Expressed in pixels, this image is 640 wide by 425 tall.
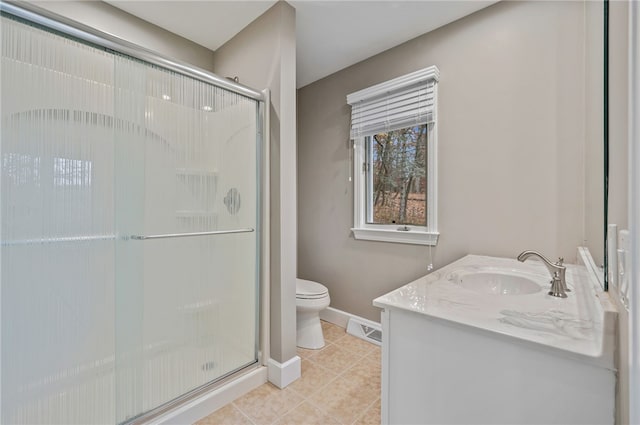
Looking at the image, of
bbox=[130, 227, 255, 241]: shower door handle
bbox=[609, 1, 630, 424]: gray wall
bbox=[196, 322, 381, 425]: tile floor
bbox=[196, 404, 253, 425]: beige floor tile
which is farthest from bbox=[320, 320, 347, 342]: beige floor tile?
bbox=[609, 1, 630, 424]: gray wall

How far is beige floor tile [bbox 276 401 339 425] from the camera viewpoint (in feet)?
4.78

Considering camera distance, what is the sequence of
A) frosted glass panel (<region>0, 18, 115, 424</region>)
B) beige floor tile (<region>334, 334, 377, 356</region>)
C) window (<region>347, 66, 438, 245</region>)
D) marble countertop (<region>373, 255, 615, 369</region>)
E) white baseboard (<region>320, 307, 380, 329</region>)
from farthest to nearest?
white baseboard (<region>320, 307, 380, 329</region>) < beige floor tile (<region>334, 334, 377, 356</region>) < window (<region>347, 66, 438, 245</region>) < frosted glass panel (<region>0, 18, 115, 424</region>) < marble countertop (<region>373, 255, 615, 369</region>)

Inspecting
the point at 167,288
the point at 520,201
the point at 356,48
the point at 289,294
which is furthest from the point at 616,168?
the point at 356,48

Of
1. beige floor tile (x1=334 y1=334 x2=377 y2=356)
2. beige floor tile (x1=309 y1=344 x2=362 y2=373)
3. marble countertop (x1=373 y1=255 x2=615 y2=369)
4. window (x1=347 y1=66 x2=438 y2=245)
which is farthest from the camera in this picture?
beige floor tile (x1=334 y1=334 x2=377 y2=356)

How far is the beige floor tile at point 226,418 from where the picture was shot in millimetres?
1457

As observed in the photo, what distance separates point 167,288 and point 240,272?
42 cm

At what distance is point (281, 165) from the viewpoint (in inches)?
69.9

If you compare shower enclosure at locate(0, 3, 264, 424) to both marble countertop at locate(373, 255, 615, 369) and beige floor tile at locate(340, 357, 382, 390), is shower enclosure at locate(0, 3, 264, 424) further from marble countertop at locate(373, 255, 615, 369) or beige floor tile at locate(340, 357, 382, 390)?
marble countertop at locate(373, 255, 615, 369)

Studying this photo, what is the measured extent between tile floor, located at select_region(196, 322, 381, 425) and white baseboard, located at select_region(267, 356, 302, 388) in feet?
0.10

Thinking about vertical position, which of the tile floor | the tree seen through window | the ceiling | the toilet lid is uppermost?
the ceiling

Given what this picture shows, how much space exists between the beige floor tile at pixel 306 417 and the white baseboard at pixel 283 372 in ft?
0.70

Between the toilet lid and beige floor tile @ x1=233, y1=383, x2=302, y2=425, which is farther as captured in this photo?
the toilet lid

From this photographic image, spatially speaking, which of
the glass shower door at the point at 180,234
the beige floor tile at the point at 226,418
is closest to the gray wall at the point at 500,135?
the glass shower door at the point at 180,234

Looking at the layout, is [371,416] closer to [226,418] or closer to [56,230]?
[226,418]
